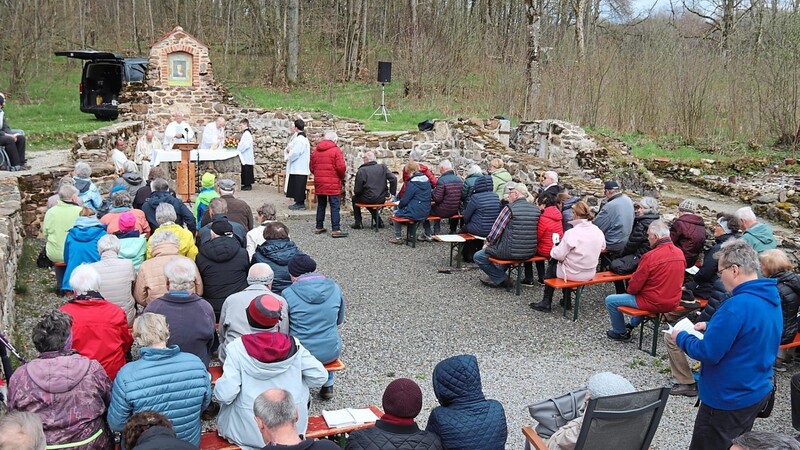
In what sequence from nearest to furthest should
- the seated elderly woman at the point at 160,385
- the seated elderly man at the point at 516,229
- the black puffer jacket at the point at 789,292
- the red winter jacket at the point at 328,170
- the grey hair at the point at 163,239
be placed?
the seated elderly woman at the point at 160,385, the black puffer jacket at the point at 789,292, the grey hair at the point at 163,239, the seated elderly man at the point at 516,229, the red winter jacket at the point at 328,170

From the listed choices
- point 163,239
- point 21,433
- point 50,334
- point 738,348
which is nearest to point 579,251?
point 738,348

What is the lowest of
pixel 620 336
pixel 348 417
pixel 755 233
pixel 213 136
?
pixel 620 336

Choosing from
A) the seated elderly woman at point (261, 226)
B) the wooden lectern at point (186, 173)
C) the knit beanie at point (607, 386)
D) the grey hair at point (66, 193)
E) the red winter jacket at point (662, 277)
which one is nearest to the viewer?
the knit beanie at point (607, 386)

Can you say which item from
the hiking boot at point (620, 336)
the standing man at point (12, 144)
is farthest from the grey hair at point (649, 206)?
the standing man at point (12, 144)

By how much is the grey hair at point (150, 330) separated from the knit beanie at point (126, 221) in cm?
319

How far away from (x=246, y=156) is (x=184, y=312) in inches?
421

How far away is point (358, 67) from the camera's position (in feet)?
88.7

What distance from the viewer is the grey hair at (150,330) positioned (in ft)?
14.0

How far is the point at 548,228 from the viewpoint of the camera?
8.73 metres

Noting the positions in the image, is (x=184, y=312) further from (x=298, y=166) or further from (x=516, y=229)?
(x=298, y=166)

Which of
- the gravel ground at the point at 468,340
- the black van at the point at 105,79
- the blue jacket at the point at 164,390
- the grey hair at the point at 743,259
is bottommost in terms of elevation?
the gravel ground at the point at 468,340

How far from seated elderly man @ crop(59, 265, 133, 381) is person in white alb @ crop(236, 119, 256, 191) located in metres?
10.5

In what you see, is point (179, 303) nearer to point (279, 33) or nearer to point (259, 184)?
point (259, 184)

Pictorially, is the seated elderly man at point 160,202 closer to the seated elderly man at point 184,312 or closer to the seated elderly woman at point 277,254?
the seated elderly woman at point 277,254
